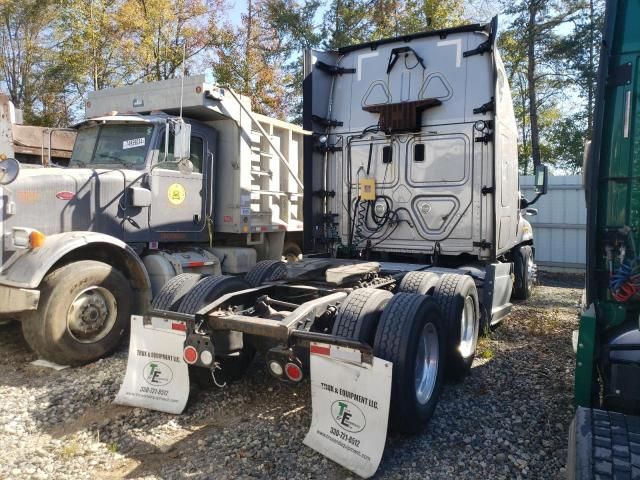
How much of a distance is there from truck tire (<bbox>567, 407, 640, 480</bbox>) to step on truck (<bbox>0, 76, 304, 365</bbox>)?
4.47 m

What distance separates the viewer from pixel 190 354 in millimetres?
3562

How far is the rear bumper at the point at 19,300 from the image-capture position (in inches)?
181

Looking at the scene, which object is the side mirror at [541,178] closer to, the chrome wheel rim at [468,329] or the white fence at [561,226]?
the chrome wheel rim at [468,329]

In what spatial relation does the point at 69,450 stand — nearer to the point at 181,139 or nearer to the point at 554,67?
the point at 181,139

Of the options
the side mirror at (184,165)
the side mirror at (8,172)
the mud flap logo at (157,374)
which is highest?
the side mirror at (184,165)

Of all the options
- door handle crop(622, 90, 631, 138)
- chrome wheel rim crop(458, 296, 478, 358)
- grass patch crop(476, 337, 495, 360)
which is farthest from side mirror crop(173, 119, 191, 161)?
door handle crop(622, 90, 631, 138)

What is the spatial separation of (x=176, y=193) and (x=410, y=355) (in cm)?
431

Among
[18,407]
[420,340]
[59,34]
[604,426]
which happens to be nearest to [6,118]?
[18,407]

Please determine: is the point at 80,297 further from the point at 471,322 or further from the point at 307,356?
the point at 471,322

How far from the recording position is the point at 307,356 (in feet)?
11.2

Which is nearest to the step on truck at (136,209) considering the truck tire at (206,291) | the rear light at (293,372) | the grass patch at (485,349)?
the truck tire at (206,291)

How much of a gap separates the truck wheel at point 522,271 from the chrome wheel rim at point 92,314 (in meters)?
5.82

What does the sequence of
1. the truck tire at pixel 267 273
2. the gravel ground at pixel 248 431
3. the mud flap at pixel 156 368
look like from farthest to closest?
the truck tire at pixel 267 273
the mud flap at pixel 156 368
the gravel ground at pixel 248 431

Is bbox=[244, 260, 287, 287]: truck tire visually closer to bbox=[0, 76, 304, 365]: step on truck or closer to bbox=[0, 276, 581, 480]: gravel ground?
bbox=[0, 276, 581, 480]: gravel ground
